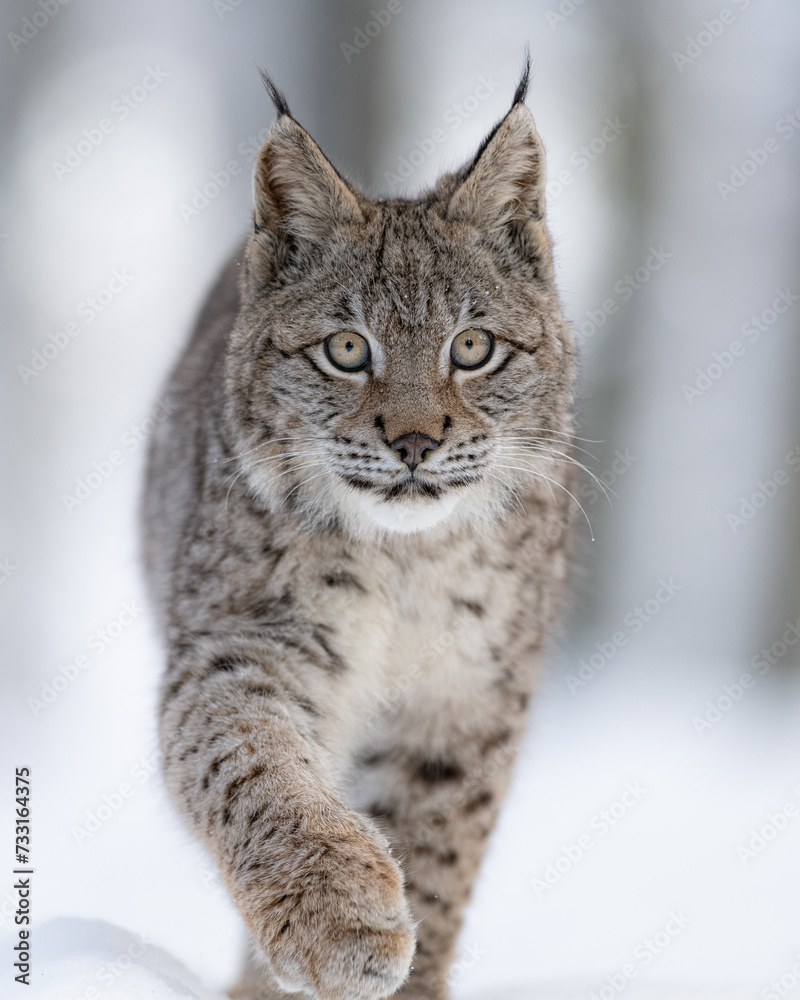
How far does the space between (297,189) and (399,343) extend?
1.90 feet

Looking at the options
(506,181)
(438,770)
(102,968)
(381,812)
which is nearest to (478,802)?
(438,770)

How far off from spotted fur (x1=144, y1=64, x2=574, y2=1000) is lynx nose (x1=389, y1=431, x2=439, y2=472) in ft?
0.04

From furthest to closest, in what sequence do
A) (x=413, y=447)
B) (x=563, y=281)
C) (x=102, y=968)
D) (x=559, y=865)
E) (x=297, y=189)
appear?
(x=563, y=281), (x=559, y=865), (x=297, y=189), (x=413, y=447), (x=102, y=968)

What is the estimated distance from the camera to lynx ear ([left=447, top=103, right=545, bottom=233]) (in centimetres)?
257

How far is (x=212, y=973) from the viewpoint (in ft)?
8.94

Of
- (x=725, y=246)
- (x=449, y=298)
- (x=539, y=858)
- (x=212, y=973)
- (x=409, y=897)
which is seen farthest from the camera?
(x=725, y=246)

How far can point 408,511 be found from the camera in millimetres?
2396

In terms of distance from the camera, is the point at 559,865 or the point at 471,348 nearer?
the point at 471,348

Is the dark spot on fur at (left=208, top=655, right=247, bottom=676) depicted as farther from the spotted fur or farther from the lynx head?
the lynx head

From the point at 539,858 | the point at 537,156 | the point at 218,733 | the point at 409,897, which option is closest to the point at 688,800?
the point at 539,858

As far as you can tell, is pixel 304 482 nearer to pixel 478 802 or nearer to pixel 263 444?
pixel 263 444

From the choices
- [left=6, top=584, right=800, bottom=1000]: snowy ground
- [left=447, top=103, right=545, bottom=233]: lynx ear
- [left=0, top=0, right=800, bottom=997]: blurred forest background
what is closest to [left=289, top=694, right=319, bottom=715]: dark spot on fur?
[left=6, top=584, right=800, bottom=1000]: snowy ground

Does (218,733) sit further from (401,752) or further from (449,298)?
(449,298)

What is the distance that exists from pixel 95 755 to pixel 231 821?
1819 mm
